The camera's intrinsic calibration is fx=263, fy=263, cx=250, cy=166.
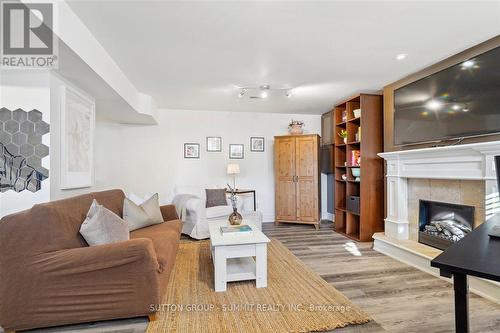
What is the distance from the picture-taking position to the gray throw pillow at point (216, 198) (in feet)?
15.3

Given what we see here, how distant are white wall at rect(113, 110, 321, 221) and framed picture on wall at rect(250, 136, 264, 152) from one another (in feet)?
0.28

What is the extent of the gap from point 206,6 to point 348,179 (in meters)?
3.49

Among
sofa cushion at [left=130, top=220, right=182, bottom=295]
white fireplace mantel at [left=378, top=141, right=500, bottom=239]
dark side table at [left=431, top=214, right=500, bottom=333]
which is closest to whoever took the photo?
dark side table at [left=431, top=214, right=500, bottom=333]

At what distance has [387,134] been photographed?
A: 383 centimetres

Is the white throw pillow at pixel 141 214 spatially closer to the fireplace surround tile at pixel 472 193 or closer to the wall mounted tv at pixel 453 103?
the wall mounted tv at pixel 453 103

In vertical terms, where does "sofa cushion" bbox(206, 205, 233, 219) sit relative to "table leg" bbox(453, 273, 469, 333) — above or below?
below

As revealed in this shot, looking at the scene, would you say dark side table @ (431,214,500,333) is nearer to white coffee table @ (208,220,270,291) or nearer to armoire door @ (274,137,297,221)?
white coffee table @ (208,220,270,291)

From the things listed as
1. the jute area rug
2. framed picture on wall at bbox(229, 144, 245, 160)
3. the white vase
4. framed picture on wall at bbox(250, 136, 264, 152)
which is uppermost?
the white vase

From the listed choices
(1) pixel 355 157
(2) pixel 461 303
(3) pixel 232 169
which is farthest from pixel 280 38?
(3) pixel 232 169

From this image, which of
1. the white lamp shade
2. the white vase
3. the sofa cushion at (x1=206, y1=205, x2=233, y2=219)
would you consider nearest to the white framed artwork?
the sofa cushion at (x1=206, y1=205, x2=233, y2=219)

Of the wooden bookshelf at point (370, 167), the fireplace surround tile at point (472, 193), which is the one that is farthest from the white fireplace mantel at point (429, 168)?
the wooden bookshelf at point (370, 167)

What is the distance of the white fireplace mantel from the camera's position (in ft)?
7.84

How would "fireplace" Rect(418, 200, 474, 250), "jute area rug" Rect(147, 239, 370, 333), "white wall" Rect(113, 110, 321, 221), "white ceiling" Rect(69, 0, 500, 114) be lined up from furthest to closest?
"white wall" Rect(113, 110, 321, 221)
"fireplace" Rect(418, 200, 474, 250)
"white ceiling" Rect(69, 0, 500, 114)
"jute area rug" Rect(147, 239, 370, 333)

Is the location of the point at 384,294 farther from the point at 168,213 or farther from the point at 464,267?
the point at 168,213
